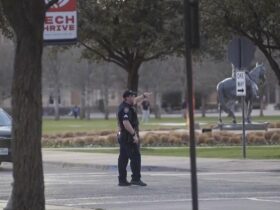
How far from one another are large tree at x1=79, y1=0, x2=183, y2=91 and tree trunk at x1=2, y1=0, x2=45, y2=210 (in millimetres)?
16614

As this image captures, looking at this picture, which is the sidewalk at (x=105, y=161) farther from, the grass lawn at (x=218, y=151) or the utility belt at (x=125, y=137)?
the utility belt at (x=125, y=137)

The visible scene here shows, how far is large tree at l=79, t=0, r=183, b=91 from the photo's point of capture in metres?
26.5

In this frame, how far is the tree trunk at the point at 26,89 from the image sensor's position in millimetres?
9516

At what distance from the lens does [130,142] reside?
54.3 feet

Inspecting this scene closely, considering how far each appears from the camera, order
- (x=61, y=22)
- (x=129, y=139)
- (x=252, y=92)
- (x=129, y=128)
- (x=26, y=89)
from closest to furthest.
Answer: (x=26, y=89), (x=61, y=22), (x=129, y=128), (x=129, y=139), (x=252, y=92)

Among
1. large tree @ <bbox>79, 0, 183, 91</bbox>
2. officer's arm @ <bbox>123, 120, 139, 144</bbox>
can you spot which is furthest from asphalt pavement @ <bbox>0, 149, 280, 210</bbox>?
large tree @ <bbox>79, 0, 183, 91</bbox>

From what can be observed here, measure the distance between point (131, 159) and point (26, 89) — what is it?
7253 millimetres

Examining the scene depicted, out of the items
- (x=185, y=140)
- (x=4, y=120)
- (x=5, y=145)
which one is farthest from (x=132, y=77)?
A: (x=5, y=145)

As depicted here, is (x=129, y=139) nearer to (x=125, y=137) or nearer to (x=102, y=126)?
(x=125, y=137)

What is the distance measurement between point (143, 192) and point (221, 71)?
2258 inches

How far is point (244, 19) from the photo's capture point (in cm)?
2316

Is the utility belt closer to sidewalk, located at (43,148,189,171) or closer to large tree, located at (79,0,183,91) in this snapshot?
sidewalk, located at (43,148,189,171)

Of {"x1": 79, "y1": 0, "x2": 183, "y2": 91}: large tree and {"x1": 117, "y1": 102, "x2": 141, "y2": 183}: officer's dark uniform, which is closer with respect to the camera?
{"x1": 117, "y1": 102, "x2": 141, "y2": 183}: officer's dark uniform

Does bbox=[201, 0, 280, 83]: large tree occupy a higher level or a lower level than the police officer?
higher
